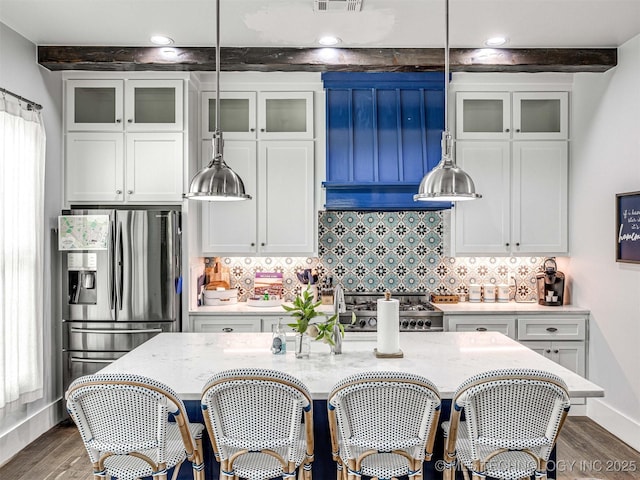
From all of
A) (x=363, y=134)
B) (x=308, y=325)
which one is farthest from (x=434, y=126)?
(x=308, y=325)

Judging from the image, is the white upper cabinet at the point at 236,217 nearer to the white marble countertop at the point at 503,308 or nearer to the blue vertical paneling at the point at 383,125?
the blue vertical paneling at the point at 383,125

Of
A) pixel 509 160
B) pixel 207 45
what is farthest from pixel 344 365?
pixel 509 160

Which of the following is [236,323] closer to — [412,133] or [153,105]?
[153,105]

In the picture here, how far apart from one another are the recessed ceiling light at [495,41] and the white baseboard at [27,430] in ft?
13.6

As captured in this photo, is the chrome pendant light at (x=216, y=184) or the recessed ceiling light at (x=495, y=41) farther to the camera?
the recessed ceiling light at (x=495, y=41)

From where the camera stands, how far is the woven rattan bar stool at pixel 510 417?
72.3 inches

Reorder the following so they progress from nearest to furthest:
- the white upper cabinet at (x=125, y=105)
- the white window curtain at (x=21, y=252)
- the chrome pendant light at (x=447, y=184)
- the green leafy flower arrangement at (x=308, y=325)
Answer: the chrome pendant light at (x=447, y=184), the green leafy flower arrangement at (x=308, y=325), the white window curtain at (x=21, y=252), the white upper cabinet at (x=125, y=105)

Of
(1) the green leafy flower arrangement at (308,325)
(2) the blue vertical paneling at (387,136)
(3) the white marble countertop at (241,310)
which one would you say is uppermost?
(2) the blue vertical paneling at (387,136)

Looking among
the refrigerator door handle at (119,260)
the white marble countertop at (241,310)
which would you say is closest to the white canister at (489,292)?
the white marble countertop at (241,310)

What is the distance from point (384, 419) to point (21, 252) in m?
2.80

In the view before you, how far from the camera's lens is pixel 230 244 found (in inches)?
173

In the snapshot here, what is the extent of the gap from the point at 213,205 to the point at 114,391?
8.72ft

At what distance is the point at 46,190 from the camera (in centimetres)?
384

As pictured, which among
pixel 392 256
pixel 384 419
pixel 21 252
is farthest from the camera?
pixel 392 256
